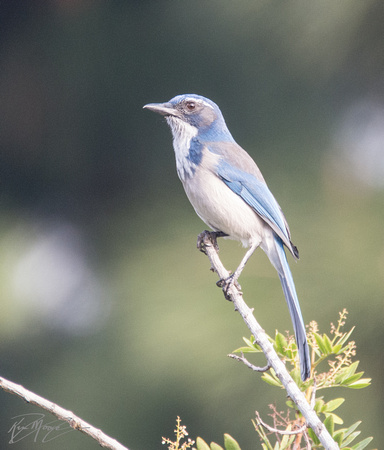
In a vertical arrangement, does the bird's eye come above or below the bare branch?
above

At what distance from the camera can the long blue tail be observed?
2.46m

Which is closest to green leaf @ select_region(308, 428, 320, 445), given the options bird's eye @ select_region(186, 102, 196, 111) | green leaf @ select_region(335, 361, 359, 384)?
green leaf @ select_region(335, 361, 359, 384)

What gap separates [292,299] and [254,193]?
25.2 inches

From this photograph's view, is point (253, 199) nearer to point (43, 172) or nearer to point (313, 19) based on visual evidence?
point (313, 19)

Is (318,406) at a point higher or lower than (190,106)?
lower

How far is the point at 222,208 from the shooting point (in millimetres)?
3293

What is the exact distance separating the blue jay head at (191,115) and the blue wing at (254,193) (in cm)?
28

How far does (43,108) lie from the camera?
7.40m

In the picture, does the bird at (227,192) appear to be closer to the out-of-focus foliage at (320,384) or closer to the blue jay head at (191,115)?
the blue jay head at (191,115)

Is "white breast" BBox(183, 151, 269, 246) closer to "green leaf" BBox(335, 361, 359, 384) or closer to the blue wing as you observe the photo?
the blue wing

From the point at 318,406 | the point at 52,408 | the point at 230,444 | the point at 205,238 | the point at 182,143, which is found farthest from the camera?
the point at 182,143

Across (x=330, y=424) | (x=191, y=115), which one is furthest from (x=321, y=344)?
(x=191, y=115)

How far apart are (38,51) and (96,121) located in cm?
102

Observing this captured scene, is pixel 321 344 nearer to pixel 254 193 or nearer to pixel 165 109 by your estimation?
pixel 254 193
